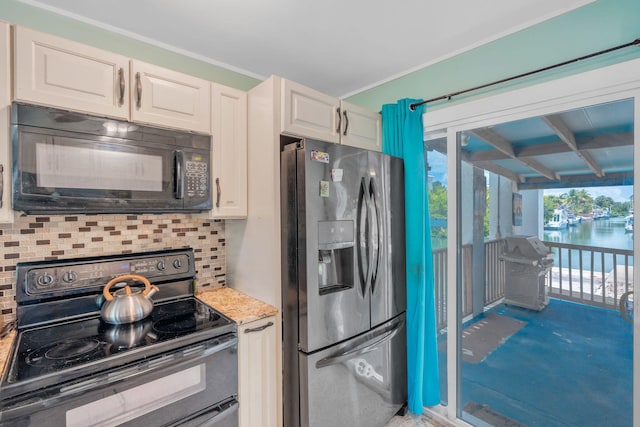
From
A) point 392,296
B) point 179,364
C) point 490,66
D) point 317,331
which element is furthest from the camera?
point 392,296

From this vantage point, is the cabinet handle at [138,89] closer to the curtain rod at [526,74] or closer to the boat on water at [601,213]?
the curtain rod at [526,74]

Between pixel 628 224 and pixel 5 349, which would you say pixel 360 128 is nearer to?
pixel 628 224

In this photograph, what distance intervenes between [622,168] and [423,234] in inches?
41.7

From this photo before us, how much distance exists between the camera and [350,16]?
5.42 feet

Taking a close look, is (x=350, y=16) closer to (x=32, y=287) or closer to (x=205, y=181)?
(x=205, y=181)

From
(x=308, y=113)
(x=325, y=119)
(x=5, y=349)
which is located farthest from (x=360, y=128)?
(x=5, y=349)

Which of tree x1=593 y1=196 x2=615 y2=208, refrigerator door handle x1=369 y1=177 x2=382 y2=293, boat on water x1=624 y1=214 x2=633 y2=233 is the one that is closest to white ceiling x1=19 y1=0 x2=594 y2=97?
refrigerator door handle x1=369 y1=177 x2=382 y2=293

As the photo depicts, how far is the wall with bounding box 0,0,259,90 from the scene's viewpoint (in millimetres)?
1537

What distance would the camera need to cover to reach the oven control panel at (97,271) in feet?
4.90

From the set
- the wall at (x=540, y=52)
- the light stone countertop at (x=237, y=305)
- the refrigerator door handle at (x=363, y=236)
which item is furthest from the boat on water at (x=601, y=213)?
the light stone countertop at (x=237, y=305)

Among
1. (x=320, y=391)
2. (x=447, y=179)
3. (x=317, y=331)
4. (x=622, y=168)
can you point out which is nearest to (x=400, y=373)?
(x=320, y=391)

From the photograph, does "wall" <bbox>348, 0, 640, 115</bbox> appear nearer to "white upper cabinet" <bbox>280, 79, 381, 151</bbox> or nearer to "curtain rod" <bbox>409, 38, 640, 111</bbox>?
"curtain rod" <bbox>409, 38, 640, 111</bbox>

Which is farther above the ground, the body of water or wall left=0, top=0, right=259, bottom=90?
wall left=0, top=0, right=259, bottom=90

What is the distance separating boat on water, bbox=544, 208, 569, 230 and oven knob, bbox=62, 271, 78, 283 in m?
2.69
